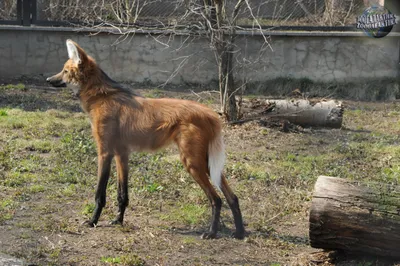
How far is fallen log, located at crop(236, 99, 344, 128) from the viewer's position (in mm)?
8805

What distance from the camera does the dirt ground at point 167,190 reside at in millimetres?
4652

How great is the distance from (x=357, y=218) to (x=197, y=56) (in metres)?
7.86

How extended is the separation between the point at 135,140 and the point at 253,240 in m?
1.20

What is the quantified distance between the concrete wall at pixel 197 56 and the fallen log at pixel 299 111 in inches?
107

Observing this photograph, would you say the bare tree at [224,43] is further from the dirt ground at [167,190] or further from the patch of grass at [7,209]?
the patch of grass at [7,209]

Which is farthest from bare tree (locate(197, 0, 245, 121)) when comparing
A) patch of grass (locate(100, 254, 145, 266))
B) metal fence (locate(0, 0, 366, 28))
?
patch of grass (locate(100, 254, 145, 266))

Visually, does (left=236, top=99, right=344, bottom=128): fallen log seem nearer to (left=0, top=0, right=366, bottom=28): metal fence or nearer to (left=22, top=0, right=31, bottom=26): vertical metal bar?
(left=0, top=0, right=366, bottom=28): metal fence

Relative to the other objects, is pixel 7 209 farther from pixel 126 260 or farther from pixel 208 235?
pixel 208 235

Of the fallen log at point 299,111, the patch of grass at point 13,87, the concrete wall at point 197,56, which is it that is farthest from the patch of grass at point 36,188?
the concrete wall at point 197,56

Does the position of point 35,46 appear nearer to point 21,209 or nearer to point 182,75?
point 182,75

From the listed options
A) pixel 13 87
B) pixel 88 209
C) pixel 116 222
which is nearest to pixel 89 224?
pixel 116 222

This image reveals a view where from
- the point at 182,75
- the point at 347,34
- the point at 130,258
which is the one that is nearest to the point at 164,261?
the point at 130,258

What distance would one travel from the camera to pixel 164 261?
4469 mm

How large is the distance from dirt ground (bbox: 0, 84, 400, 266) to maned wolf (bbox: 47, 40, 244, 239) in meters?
0.31
